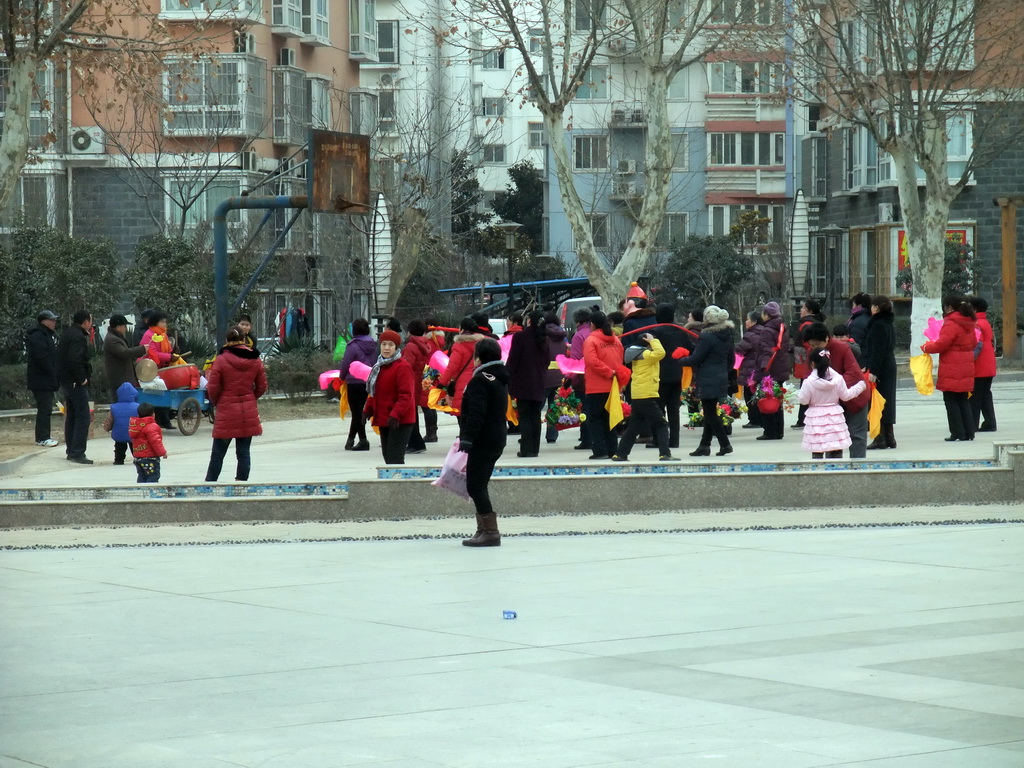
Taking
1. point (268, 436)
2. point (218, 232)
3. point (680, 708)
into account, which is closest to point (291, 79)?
point (218, 232)

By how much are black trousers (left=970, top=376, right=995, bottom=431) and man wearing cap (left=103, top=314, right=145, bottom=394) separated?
33.1 ft

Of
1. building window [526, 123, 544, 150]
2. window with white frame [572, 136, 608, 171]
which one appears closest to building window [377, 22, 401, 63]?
window with white frame [572, 136, 608, 171]

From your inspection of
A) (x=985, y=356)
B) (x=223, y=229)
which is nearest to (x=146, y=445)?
(x=985, y=356)

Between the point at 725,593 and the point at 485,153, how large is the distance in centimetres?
6427

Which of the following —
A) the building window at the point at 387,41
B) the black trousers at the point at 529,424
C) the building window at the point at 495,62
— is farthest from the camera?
the building window at the point at 495,62

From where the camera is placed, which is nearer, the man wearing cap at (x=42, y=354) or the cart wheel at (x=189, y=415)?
the man wearing cap at (x=42, y=354)

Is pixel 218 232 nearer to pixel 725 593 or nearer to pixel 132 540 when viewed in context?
pixel 132 540

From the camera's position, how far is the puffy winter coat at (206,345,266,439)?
14.7 metres

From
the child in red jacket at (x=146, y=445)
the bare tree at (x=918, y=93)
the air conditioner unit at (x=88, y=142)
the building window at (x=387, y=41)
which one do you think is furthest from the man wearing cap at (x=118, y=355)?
the building window at (x=387, y=41)

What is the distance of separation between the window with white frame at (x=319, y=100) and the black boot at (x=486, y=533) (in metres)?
38.4

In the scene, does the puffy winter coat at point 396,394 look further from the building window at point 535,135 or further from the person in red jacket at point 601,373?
the building window at point 535,135

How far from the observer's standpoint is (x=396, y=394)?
52.5 feet

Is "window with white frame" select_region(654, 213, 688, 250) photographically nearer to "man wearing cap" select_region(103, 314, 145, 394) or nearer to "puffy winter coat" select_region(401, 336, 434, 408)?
"puffy winter coat" select_region(401, 336, 434, 408)

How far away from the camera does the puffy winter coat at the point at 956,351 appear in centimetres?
1834
